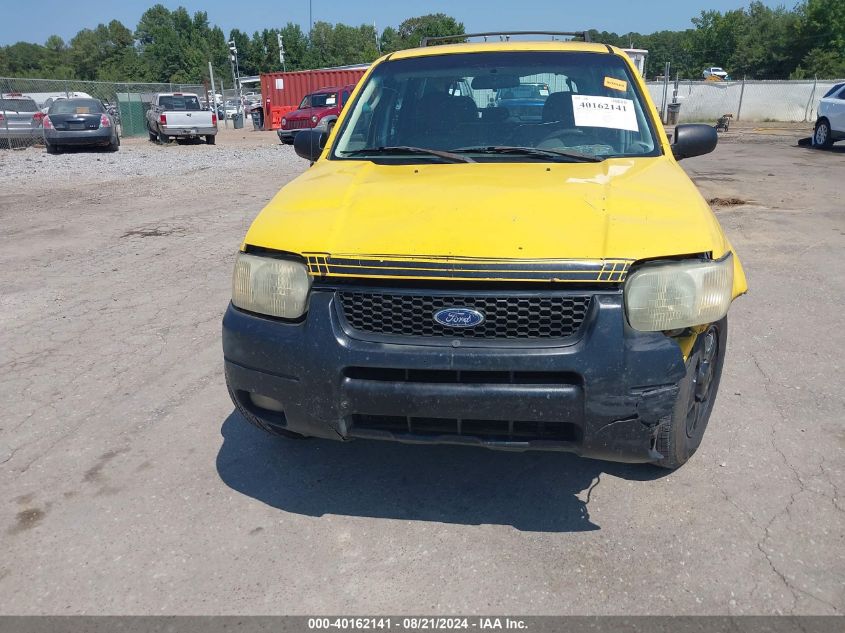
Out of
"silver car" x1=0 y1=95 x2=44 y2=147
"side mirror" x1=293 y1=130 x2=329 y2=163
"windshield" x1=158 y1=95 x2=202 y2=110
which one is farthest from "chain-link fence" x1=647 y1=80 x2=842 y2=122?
"side mirror" x1=293 y1=130 x2=329 y2=163

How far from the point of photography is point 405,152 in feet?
12.6

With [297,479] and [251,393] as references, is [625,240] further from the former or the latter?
[297,479]

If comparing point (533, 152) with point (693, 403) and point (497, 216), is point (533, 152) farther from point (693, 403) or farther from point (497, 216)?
point (693, 403)

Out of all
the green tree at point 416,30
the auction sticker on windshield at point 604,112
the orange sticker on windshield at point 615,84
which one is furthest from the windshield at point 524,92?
the green tree at point 416,30

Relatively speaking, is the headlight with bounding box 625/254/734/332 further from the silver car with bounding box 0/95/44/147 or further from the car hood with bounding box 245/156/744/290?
the silver car with bounding box 0/95/44/147

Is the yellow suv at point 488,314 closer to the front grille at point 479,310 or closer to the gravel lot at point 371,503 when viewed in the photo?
the front grille at point 479,310

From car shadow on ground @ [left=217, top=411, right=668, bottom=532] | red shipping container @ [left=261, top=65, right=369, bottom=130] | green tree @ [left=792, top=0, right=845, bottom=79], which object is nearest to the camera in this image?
car shadow on ground @ [left=217, top=411, right=668, bottom=532]

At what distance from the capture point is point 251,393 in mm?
3008

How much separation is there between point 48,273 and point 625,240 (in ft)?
20.7

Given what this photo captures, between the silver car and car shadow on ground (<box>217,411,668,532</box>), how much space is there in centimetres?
2305

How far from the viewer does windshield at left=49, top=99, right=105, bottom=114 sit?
21094 millimetres

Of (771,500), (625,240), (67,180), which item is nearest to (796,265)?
(771,500)

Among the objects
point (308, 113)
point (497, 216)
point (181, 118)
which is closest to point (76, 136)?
point (181, 118)

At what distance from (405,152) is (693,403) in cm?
185
